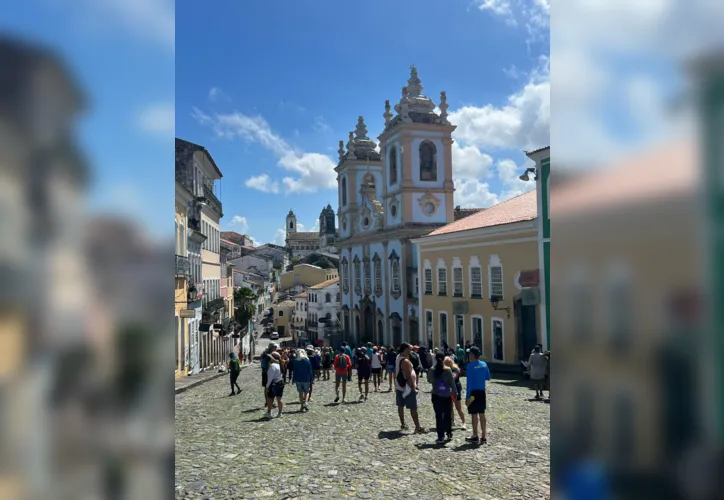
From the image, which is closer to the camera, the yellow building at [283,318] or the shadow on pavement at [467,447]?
the shadow on pavement at [467,447]

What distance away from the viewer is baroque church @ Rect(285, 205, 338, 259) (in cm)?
11008

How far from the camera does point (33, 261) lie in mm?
1596

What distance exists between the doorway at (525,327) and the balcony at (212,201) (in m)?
12.2

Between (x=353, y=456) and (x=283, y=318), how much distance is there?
63.7 m

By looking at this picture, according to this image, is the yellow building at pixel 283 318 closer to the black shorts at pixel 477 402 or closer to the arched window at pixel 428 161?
the arched window at pixel 428 161

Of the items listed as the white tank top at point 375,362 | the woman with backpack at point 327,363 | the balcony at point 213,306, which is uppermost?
the balcony at point 213,306

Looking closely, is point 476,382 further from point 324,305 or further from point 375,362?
point 324,305

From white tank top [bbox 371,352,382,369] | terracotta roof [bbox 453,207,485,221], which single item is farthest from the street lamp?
terracotta roof [bbox 453,207,485,221]

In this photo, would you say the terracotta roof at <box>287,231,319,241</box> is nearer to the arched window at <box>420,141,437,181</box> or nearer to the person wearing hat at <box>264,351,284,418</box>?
the arched window at <box>420,141,437,181</box>


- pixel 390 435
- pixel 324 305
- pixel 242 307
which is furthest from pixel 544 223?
pixel 324 305

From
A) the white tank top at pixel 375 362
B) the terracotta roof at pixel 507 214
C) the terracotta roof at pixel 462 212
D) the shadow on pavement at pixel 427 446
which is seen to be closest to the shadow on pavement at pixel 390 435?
the shadow on pavement at pixel 427 446

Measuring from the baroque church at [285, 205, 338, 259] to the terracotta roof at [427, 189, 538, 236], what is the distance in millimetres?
73569

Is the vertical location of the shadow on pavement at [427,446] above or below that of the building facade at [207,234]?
below

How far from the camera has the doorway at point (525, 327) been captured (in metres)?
20.0
